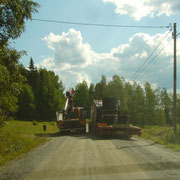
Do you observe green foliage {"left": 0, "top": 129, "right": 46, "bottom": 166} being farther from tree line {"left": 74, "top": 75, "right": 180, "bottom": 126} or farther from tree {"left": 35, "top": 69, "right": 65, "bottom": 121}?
tree {"left": 35, "top": 69, "right": 65, "bottom": 121}

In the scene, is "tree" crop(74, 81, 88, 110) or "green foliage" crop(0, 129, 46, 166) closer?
"green foliage" crop(0, 129, 46, 166)

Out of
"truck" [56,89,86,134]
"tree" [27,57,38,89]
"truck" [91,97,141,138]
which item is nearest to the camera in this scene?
"truck" [91,97,141,138]

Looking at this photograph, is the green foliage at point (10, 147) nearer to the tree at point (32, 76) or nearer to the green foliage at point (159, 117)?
the tree at point (32, 76)

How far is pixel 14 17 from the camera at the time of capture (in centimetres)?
953

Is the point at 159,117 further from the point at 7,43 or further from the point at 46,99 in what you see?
the point at 7,43

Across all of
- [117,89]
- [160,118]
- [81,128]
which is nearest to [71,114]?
[81,128]

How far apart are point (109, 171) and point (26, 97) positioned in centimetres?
5978

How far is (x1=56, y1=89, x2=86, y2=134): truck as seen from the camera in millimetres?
24706

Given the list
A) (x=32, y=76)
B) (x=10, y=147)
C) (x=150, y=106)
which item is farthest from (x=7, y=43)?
(x=32, y=76)

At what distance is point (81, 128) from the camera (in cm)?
2534

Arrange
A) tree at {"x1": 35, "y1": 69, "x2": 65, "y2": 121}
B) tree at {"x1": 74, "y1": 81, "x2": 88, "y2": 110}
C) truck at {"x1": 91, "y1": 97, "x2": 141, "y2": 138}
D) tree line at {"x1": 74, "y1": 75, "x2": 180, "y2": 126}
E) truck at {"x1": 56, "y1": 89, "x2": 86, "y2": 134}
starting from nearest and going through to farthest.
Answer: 1. truck at {"x1": 91, "y1": 97, "x2": 141, "y2": 138}
2. truck at {"x1": 56, "y1": 89, "x2": 86, "y2": 134}
3. tree line at {"x1": 74, "y1": 75, "x2": 180, "y2": 126}
4. tree at {"x1": 35, "y1": 69, "x2": 65, "y2": 121}
5. tree at {"x1": 74, "y1": 81, "x2": 88, "y2": 110}

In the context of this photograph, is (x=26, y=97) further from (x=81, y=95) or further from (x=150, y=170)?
(x=150, y=170)

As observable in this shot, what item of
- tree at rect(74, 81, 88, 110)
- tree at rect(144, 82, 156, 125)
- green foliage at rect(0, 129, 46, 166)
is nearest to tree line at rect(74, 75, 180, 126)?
tree at rect(144, 82, 156, 125)

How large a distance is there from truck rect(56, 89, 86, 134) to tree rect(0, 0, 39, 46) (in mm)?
15591
